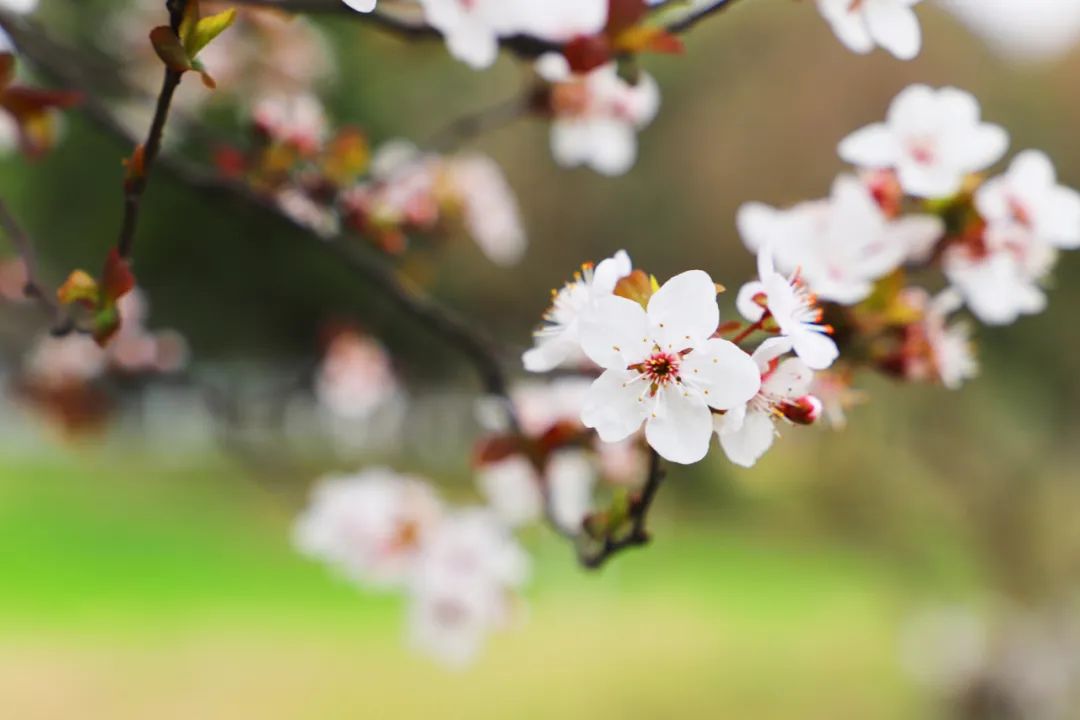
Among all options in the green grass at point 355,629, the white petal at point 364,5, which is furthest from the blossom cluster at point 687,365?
the green grass at point 355,629

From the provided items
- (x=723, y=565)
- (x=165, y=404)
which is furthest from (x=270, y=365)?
(x=723, y=565)

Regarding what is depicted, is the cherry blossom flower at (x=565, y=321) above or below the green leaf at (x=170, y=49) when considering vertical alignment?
below

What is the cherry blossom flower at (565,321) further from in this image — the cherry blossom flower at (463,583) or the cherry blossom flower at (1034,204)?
the cherry blossom flower at (463,583)

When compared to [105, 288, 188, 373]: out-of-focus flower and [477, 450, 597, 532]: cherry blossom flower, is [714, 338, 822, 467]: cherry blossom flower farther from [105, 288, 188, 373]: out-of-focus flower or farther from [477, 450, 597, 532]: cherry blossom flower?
[105, 288, 188, 373]: out-of-focus flower

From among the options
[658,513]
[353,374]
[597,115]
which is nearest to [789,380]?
[597,115]

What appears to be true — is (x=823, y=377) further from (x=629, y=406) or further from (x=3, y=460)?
(x=3, y=460)

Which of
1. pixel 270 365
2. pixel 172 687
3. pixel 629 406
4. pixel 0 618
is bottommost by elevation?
pixel 629 406

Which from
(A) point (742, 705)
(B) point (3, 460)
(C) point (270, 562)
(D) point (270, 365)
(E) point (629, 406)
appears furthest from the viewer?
(D) point (270, 365)
